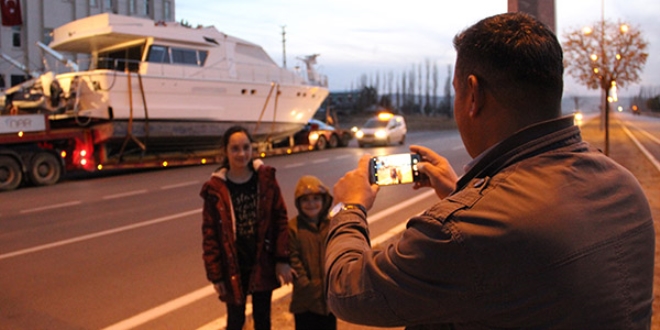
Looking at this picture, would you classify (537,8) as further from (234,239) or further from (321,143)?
(321,143)

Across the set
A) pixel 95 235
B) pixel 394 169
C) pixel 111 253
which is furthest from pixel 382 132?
pixel 394 169

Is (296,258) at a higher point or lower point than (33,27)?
lower

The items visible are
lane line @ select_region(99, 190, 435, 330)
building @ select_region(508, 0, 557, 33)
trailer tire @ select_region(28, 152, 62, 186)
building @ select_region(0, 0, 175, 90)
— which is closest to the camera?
building @ select_region(508, 0, 557, 33)

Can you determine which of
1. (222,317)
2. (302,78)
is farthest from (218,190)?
(302,78)

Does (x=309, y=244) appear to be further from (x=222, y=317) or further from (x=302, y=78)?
(x=302, y=78)

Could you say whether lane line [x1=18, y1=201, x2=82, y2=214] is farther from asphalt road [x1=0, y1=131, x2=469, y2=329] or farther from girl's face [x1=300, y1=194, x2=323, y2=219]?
girl's face [x1=300, y1=194, x2=323, y2=219]

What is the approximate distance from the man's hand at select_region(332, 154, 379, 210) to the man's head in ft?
1.67

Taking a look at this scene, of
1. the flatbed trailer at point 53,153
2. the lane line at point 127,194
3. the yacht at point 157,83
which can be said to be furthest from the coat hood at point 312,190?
the yacht at point 157,83

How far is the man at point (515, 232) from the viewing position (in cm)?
148

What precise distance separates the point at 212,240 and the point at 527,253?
126 inches

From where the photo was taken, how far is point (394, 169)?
2.38 metres

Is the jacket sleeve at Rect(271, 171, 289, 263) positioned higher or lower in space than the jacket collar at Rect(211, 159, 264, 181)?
lower

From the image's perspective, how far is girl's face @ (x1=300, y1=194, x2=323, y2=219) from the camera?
471 cm

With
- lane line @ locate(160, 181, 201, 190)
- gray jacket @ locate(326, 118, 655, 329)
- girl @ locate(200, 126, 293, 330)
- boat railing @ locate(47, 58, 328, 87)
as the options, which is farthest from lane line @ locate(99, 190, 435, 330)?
boat railing @ locate(47, 58, 328, 87)
